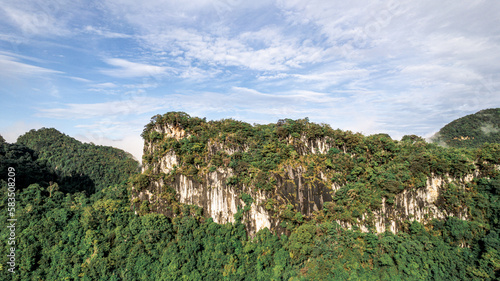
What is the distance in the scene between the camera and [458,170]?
25547 millimetres

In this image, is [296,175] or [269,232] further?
[296,175]

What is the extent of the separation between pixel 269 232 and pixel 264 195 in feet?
13.2

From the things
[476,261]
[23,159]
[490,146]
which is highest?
[23,159]

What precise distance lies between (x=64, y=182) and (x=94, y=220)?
26812 millimetres

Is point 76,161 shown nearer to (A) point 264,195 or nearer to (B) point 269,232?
(A) point 264,195

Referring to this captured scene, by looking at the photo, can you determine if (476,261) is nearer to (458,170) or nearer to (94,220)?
(458,170)

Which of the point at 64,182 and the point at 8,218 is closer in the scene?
the point at 8,218

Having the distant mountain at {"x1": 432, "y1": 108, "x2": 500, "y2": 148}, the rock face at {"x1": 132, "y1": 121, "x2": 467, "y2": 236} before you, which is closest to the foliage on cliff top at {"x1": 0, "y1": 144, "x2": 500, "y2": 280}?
the rock face at {"x1": 132, "y1": 121, "x2": 467, "y2": 236}

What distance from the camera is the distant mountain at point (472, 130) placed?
44.4m

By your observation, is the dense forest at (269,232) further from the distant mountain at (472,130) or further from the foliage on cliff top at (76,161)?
the distant mountain at (472,130)

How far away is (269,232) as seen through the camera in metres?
27.3

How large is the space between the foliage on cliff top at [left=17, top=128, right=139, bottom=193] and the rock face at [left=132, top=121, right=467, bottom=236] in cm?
2320

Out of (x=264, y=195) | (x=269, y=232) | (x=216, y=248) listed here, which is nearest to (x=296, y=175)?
(x=264, y=195)

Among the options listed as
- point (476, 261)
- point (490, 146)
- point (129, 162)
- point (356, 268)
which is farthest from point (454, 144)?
point (129, 162)
